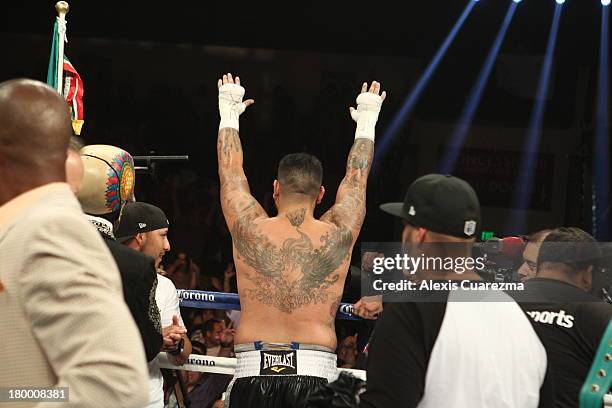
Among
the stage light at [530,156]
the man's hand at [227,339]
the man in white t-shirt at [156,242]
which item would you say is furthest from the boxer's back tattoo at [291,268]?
the stage light at [530,156]

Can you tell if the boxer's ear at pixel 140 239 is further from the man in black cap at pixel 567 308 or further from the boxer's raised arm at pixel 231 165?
the man in black cap at pixel 567 308

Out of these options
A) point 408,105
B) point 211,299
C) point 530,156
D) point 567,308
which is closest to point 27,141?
point 567,308

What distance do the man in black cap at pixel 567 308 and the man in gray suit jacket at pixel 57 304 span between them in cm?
144

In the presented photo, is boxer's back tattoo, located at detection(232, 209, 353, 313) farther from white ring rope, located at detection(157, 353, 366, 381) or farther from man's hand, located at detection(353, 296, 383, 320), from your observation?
white ring rope, located at detection(157, 353, 366, 381)

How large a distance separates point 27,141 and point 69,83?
242 cm

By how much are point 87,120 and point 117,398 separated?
7.01 metres

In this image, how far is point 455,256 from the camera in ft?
6.40

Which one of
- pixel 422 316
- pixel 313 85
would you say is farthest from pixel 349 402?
pixel 313 85

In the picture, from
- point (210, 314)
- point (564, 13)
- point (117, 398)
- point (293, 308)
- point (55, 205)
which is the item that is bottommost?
point (210, 314)

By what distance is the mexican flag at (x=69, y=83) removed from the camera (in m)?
3.58

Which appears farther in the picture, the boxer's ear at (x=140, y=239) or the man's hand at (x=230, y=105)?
the man's hand at (x=230, y=105)

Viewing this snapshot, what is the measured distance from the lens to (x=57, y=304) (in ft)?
4.06

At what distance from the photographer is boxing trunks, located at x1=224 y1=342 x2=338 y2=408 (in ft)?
9.99

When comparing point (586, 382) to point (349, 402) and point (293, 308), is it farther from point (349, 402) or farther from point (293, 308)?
point (293, 308)
